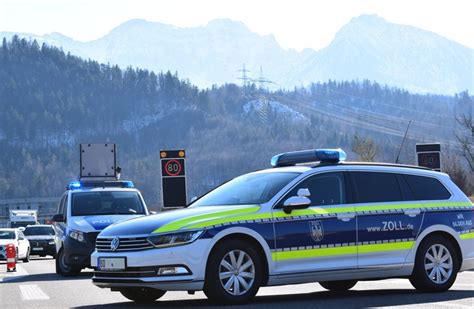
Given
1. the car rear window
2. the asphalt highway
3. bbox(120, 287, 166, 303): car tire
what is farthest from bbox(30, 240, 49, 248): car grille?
the car rear window

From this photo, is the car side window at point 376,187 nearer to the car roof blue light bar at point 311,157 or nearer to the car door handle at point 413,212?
the car door handle at point 413,212

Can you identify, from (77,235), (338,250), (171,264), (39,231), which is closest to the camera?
(171,264)

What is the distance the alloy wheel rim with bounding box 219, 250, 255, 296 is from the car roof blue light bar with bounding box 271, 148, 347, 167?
2.02 meters

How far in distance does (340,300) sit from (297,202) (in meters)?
1.34

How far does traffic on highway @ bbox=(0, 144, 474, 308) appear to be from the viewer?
11.9m

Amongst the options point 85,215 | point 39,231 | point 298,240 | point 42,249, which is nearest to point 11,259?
point 85,215

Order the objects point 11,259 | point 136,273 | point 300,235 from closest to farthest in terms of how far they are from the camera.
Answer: point 136,273
point 300,235
point 11,259

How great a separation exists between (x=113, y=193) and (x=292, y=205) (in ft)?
35.6

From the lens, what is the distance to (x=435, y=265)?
13.7 m

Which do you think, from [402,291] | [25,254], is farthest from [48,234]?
[402,291]

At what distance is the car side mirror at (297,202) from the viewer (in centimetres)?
1249

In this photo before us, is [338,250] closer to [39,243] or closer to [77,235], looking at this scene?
[77,235]

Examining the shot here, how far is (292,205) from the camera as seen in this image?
12477mm

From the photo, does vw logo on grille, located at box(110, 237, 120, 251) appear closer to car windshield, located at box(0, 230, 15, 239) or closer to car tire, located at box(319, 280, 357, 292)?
car tire, located at box(319, 280, 357, 292)
